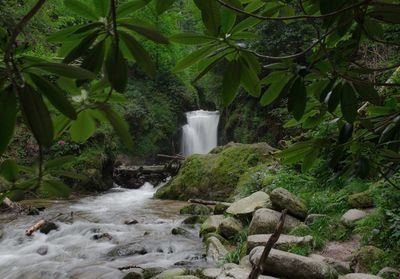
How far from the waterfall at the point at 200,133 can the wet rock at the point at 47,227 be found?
39.3ft

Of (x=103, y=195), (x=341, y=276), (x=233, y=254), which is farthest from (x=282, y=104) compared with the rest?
(x=341, y=276)

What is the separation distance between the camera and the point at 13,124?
55 cm

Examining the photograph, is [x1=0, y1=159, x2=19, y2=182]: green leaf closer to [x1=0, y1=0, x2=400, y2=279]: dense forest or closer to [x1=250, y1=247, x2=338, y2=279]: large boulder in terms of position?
[x1=0, y1=0, x2=400, y2=279]: dense forest

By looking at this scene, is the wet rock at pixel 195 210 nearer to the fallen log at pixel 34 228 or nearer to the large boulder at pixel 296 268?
the fallen log at pixel 34 228

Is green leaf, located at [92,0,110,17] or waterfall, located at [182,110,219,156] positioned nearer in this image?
green leaf, located at [92,0,110,17]

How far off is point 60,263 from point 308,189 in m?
4.43

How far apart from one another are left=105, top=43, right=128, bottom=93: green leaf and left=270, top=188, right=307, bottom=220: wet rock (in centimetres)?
533

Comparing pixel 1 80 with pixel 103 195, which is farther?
pixel 103 195

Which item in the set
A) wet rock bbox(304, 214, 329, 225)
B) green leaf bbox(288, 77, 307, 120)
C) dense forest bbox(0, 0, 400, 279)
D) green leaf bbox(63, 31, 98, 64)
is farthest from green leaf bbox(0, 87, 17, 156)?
wet rock bbox(304, 214, 329, 225)

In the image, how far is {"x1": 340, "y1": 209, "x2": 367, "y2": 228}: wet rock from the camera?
16.1ft

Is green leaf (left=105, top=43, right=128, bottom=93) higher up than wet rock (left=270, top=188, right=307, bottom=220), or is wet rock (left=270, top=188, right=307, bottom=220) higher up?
green leaf (left=105, top=43, right=128, bottom=93)

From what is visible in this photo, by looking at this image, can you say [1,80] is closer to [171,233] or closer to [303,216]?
[303,216]

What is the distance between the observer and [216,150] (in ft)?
39.9

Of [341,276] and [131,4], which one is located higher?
[131,4]
